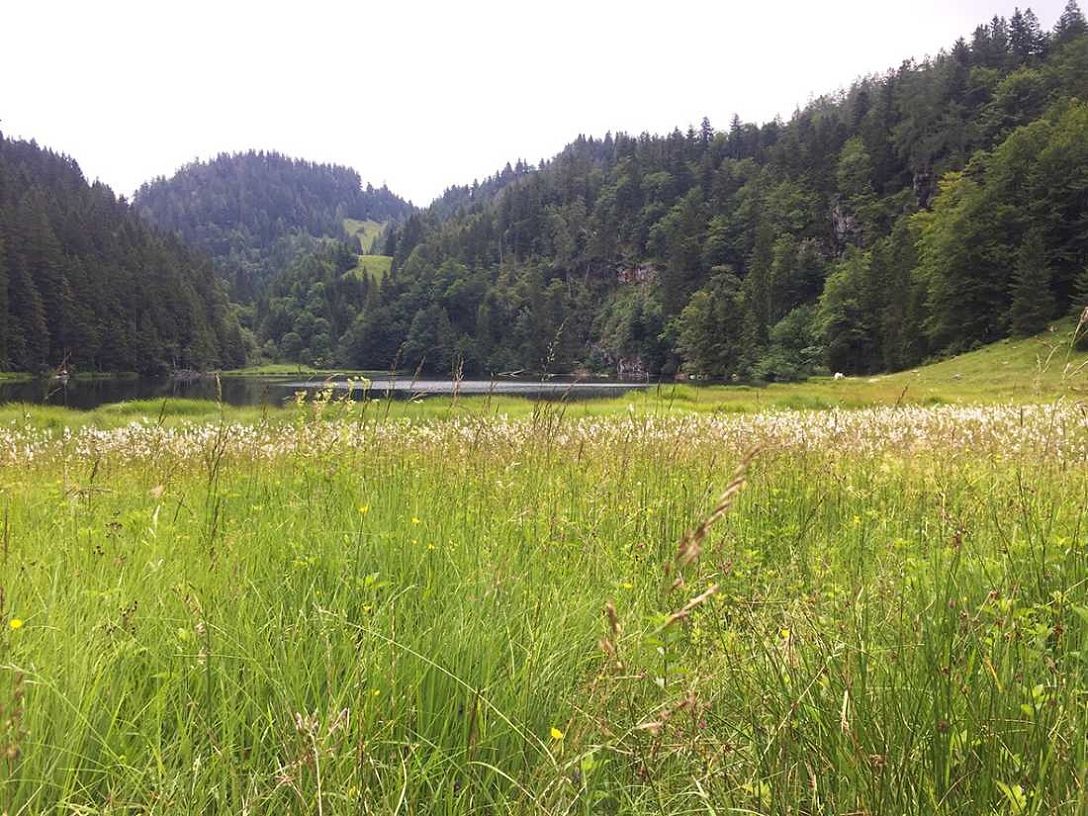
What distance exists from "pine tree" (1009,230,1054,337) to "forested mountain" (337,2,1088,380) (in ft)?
0.59

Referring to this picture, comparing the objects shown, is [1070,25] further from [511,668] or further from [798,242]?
[511,668]

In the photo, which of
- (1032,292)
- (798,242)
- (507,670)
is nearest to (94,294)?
(798,242)

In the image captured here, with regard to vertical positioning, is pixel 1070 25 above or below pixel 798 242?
above

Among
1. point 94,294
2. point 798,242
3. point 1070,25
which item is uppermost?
point 1070,25

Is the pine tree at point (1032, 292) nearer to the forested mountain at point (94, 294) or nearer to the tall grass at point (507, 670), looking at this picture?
the tall grass at point (507, 670)

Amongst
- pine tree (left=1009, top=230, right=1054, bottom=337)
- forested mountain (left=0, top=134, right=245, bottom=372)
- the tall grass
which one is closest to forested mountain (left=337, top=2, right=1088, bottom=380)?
pine tree (left=1009, top=230, right=1054, bottom=337)

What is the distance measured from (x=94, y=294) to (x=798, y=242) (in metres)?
110

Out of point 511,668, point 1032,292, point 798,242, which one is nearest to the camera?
point 511,668

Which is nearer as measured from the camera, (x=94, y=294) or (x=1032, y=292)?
(x=1032, y=292)

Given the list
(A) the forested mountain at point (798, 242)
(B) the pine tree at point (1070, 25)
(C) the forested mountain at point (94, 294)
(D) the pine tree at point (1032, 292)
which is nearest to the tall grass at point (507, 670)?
(A) the forested mountain at point (798, 242)

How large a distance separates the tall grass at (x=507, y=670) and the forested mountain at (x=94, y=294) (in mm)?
89799

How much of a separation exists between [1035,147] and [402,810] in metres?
79.5

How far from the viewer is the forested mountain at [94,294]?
84562 millimetres

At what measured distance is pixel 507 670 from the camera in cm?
208
